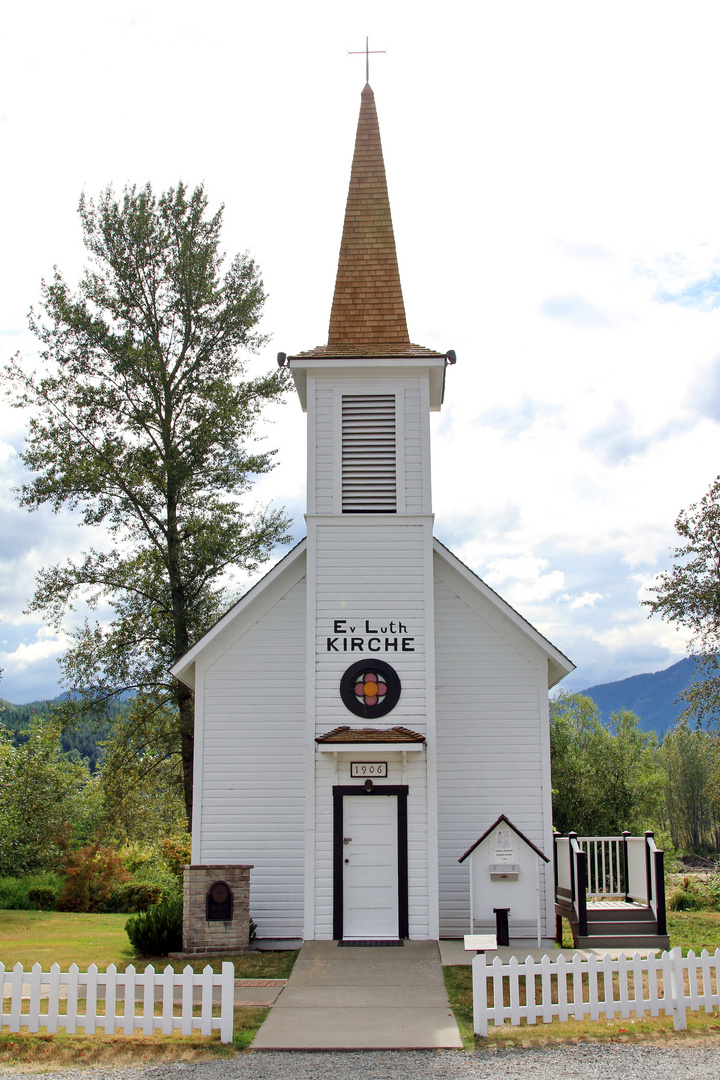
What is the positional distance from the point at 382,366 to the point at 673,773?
2893 inches

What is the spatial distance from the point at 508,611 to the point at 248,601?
436cm

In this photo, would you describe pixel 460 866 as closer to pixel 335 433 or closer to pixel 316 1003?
pixel 316 1003

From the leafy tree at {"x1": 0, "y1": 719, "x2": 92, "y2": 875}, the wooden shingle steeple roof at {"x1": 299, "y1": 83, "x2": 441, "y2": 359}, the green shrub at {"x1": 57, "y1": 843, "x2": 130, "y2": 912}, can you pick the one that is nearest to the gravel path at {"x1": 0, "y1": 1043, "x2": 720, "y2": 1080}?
the wooden shingle steeple roof at {"x1": 299, "y1": 83, "x2": 441, "y2": 359}

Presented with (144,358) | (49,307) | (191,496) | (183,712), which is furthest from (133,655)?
(49,307)

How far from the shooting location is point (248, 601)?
1545 centimetres

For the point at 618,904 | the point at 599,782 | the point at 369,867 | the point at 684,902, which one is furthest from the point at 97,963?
the point at 599,782

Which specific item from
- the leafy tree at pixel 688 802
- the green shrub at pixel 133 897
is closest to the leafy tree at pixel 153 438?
the green shrub at pixel 133 897

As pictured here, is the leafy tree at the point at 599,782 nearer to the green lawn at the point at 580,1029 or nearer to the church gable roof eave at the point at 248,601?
the church gable roof eave at the point at 248,601

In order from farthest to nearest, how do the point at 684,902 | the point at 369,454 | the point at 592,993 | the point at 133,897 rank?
1. the point at 684,902
2. the point at 133,897
3. the point at 369,454
4. the point at 592,993

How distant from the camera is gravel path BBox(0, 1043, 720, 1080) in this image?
25.5 ft

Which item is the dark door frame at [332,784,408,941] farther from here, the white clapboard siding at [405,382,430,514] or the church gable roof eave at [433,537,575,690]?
the white clapboard siding at [405,382,430,514]

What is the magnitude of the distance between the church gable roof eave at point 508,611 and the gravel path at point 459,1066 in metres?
7.31

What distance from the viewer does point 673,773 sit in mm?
79438

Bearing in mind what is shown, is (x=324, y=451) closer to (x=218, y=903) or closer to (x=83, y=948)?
(x=218, y=903)
